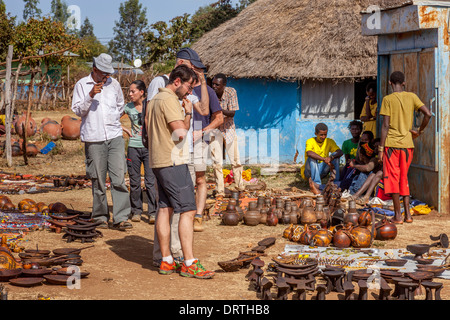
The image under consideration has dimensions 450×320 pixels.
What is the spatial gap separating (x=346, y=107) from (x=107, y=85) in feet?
25.7

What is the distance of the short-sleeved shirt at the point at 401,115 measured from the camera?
28.1 ft

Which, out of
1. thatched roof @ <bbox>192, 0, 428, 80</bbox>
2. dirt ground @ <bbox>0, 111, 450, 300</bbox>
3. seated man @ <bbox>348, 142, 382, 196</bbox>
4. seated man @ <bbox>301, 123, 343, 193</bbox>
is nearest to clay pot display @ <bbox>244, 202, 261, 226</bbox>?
dirt ground @ <bbox>0, 111, 450, 300</bbox>

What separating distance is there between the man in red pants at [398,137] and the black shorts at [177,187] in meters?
3.71

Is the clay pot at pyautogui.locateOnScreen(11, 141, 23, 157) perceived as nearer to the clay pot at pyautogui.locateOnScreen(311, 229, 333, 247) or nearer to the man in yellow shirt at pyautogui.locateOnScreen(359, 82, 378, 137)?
the man in yellow shirt at pyautogui.locateOnScreen(359, 82, 378, 137)

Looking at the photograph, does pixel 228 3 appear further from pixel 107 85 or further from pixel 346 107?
pixel 107 85

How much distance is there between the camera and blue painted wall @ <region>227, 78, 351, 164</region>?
1464 cm

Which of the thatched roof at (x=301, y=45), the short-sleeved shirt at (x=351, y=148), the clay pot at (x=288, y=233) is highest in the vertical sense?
the thatched roof at (x=301, y=45)

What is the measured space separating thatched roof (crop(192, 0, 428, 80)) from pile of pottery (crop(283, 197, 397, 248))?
20.8ft

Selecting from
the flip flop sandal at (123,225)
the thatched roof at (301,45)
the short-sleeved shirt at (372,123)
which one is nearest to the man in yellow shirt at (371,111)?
the short-sleeved shirt at (372,123)

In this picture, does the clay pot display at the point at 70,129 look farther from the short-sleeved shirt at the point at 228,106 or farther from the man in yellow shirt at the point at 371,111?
the man in yellow shirt at the point at 371,111

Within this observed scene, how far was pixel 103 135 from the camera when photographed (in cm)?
784

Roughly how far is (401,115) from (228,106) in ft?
10.1
